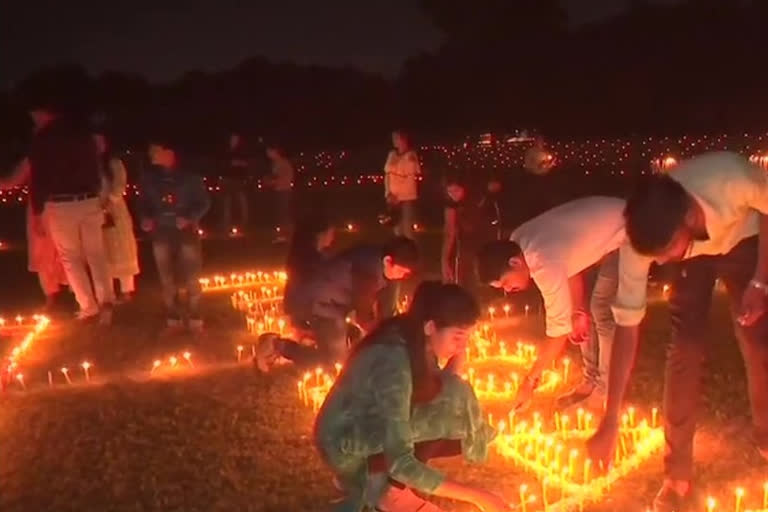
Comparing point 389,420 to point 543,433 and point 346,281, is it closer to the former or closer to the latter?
point 543,433

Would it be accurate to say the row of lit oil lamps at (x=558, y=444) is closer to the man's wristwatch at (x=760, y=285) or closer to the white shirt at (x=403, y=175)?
the man's wristwatch at (x=760, y=285)

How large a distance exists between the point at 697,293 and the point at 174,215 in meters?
6.03

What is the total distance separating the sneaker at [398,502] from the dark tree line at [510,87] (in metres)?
27.8

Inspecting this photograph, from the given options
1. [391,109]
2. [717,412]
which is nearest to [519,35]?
[391,109]

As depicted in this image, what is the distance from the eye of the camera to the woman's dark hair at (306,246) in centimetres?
838

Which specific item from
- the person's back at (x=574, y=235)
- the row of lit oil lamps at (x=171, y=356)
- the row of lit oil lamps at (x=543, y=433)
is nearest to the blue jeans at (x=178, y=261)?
the row of lit oil lamps at (x=171, y=356)

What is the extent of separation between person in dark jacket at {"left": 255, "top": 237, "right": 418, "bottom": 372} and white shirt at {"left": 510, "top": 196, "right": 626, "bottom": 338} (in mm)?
1757

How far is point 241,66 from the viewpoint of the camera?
1938 inches

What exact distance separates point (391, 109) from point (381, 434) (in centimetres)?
3986

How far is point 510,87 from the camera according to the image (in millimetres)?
39031

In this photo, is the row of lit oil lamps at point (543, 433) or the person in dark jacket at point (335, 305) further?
the person in dark jacket at point (335, 305)

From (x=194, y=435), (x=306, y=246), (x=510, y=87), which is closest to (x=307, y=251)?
(x=306, y=246)

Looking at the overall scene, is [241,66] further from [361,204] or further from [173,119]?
[361,204]

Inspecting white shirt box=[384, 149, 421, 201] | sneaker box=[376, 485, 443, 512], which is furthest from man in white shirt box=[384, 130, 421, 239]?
sneaker box=[376, 485, 443, 512]
